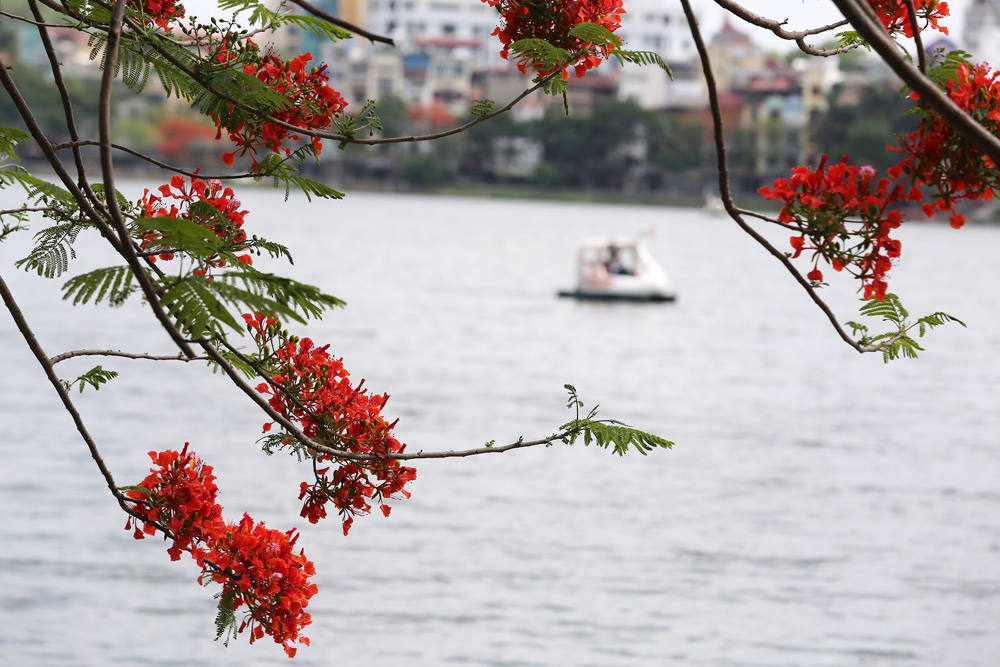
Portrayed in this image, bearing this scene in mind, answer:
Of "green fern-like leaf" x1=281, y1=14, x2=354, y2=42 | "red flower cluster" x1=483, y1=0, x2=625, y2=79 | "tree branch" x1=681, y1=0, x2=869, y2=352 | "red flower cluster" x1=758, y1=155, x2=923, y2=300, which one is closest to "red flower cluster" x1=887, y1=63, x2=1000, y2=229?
"red flower cluster" x1=758, y1=155, x2=923, y2=300

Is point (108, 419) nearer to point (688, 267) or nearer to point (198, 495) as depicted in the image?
point (198, 495)

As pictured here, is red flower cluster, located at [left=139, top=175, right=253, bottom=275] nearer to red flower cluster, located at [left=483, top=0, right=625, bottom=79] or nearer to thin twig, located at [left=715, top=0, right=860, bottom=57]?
red flower cluster, located at [left=483, top=0, right=625, bottom=79]

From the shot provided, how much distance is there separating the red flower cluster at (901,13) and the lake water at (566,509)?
23.1 feet

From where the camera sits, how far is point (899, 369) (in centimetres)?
2852

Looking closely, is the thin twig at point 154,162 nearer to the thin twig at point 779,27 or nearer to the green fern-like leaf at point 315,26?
the green fern-like leaf at point 315,26

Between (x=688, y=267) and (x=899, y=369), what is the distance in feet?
85.1

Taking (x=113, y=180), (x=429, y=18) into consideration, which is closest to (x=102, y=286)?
(x=113, y=180)

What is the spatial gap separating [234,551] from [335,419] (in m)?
0.34

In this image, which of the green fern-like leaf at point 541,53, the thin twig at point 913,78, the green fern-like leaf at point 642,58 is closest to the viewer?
the thin twig at point 913,78

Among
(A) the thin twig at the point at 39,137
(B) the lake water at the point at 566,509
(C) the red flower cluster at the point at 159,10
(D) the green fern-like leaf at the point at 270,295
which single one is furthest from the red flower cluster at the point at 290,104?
(B) the lake water at the point at 566,509

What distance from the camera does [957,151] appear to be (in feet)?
6.56

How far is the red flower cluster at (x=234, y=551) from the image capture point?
2.83 metres

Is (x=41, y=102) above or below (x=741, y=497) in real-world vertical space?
above

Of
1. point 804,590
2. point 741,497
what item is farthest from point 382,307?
point 804,590
